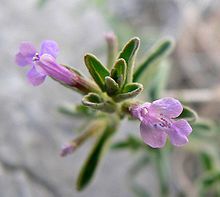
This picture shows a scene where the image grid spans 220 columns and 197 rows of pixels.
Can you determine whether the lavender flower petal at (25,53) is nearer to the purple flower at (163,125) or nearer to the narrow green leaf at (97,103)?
the narrow green leaf at (97,103)

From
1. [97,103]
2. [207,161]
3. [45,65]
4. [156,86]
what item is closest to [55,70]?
[45,65]

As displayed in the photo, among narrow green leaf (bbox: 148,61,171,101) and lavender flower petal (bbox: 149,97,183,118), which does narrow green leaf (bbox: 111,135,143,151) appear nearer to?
narrow green leaf (bbox: 148,61,171,101)

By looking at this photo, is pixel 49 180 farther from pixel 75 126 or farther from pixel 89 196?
pixel 75 126

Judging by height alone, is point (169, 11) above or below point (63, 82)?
below

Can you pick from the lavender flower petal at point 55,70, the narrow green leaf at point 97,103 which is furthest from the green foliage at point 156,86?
the lavender flower petal at point 55,70

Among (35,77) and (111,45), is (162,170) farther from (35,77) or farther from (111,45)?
(35,77)

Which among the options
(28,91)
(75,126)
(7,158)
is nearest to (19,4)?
(28,91)

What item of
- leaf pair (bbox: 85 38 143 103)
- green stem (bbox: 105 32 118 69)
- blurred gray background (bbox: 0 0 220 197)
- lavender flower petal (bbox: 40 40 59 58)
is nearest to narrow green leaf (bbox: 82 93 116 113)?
leaf pair (bbox: 85 38 143 103)
